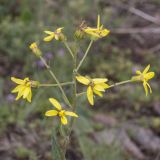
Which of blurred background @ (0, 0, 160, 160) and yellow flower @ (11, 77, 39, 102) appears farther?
blurred background @ (0, 0, 160, 160)

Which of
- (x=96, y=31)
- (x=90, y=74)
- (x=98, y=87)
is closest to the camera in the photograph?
(x=98, y=87)

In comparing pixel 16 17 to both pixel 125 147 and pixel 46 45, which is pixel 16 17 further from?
pixel 125 147

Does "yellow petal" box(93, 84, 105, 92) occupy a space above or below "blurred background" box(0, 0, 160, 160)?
above

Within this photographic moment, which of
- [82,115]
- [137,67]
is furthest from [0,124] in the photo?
[137,67]

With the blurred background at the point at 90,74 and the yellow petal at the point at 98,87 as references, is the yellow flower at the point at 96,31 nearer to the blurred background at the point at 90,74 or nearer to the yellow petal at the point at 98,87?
the yellow petal at the point at 98,87

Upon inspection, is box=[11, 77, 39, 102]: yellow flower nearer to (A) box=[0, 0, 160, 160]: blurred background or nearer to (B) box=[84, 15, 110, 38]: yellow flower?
(B) box=[84, 15, 110, 38]: yellow flower

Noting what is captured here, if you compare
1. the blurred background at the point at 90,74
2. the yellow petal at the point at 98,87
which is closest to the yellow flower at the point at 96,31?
the yellow petal at the point at 98,87

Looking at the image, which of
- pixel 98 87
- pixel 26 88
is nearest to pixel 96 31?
pixel 98 87

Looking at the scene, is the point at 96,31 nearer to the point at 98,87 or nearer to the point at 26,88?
the point at 98,87

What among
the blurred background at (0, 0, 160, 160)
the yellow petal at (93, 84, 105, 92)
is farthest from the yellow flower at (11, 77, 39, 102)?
the blurred background at (0, 0, 160, 160)
